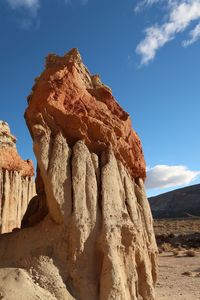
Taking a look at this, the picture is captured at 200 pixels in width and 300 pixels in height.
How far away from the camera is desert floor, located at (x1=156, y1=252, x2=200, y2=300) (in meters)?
11.8

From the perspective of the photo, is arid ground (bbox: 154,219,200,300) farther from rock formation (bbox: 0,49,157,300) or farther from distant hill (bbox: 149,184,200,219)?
distant hill (bbox: 149,184,200,219)

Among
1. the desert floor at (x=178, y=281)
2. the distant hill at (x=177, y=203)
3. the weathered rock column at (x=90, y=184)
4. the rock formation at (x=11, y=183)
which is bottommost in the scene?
the desert floor at (x=178, y=281)

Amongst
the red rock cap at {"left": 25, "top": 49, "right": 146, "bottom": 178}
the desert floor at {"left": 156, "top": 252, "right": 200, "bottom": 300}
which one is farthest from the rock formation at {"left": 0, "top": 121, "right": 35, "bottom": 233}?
the red rock cap at {"left": 25, "top": 49, "right": 146, "bottom": 178}

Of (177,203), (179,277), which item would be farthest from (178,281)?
(177,203)

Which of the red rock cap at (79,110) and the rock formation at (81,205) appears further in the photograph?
the red rock cap at (79,110)

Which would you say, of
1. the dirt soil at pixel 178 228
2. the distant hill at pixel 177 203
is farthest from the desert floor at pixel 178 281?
the distant hill at pixel 177 203

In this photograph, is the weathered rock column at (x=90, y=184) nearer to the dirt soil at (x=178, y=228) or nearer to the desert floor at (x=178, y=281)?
the desert floor at (x=178, y=281)

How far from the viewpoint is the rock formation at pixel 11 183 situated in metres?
17.1

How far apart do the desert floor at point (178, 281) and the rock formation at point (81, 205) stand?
3.16 m

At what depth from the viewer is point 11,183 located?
18.1m

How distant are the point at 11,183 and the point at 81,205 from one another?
11.5 metres

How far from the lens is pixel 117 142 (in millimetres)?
9117

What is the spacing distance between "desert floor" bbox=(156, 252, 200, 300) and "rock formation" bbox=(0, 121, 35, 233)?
6.89m

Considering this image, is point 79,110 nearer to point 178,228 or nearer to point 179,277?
point 179,277
